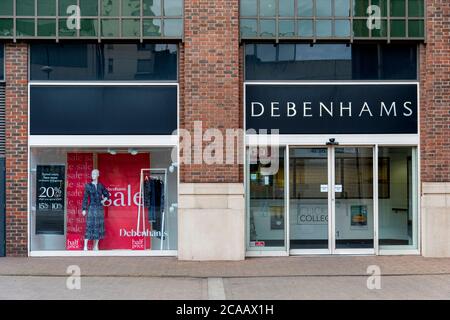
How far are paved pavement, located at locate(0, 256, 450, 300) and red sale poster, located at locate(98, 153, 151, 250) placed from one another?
479mm

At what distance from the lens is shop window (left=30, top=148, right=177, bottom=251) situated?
1211cm

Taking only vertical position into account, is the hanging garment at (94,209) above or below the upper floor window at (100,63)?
below

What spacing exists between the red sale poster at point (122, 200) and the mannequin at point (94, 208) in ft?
0.29

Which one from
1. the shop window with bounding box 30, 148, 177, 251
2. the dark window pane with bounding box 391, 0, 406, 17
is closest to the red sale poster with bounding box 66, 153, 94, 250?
the shop window with bounding box 30, 148, 177, 251

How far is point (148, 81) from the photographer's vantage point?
11891 mm

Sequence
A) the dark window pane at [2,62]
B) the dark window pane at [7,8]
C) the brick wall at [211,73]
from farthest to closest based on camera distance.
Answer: the dark window pane at [2,62]
the dark window pane at [7,8]
the brick wall at [211,73]

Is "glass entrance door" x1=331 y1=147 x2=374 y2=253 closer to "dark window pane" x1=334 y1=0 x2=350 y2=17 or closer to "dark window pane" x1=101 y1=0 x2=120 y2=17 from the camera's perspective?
"dark window pane" x1=334 y1=0 x2=350 y2=17

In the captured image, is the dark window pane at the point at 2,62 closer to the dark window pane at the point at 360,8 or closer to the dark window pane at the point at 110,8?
the dark window pane at the point at 110,8

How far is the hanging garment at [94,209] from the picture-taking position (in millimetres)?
12148

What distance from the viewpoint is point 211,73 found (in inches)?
462

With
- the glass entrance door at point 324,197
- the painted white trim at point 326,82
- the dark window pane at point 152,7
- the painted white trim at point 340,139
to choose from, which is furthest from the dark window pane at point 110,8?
the glass entrance door at point 324,197

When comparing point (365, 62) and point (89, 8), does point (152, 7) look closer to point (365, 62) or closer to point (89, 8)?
point (89, 8)

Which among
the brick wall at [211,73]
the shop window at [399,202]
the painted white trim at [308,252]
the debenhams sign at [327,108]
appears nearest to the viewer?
the brick wall at [211,73]

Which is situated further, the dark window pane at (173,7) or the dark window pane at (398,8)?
the dark window pane at (398,8)
